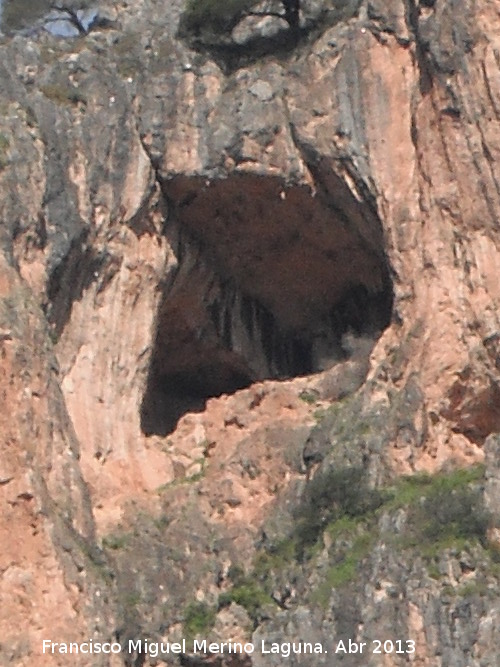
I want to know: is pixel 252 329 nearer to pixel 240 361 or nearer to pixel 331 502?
pixel 240 361

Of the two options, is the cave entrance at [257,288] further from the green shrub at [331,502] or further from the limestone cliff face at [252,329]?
the green shrub at [331,502]

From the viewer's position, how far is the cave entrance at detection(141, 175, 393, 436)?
24766 mm

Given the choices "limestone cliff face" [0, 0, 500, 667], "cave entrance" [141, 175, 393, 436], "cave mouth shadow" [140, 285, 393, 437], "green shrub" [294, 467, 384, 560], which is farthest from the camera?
"cave mouth shadow" [140, 285, 393, 437]

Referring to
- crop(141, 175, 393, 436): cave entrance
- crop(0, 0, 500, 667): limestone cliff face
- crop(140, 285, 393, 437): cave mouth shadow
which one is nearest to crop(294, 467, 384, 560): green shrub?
crop(0, 0, 500, 667): limestone cliff face

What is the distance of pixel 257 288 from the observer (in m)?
26.5

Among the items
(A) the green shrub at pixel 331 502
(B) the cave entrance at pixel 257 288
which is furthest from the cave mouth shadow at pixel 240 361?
(A) the green shrub at pixel 331 502

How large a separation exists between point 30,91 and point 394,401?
539 cm

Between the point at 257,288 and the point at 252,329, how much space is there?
57cm

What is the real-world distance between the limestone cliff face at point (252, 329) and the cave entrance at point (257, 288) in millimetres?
41

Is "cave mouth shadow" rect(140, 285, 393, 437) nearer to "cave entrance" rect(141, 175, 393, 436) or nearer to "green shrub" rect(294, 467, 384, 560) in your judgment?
"cave entrance" rect(141, 175, 393, 436)

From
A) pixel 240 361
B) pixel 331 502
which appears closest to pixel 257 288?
pixel 240 361

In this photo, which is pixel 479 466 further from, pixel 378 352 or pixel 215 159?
pixel 215 159

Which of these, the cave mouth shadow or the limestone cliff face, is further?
the cave mouth shadow

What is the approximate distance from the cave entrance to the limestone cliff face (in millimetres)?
41
